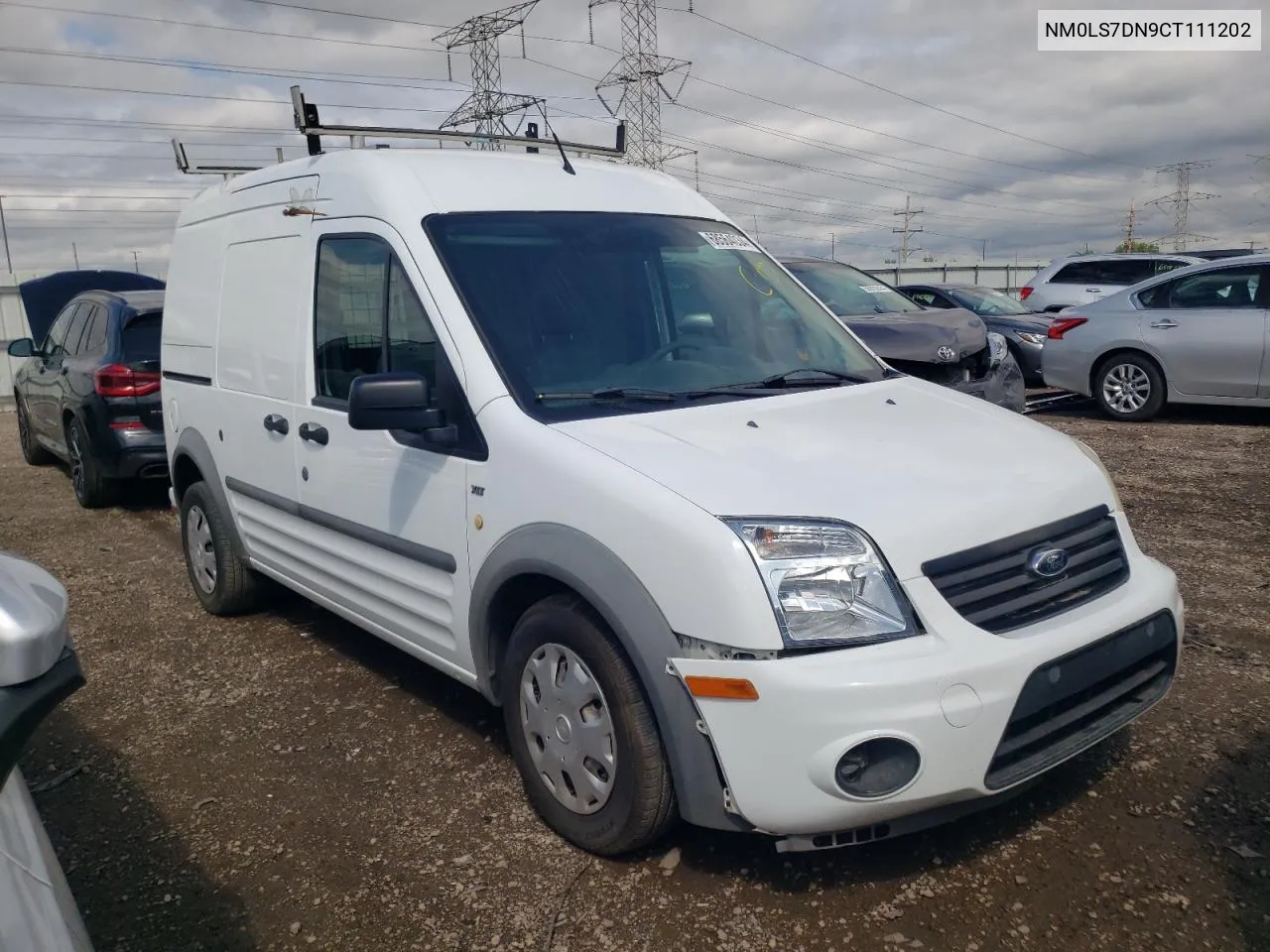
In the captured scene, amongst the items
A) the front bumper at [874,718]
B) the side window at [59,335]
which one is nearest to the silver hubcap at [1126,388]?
the front bumper at [874,718]

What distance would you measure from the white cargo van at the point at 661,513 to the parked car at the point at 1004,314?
8728 millimetres

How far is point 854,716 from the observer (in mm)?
2363

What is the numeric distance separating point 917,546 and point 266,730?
270cm

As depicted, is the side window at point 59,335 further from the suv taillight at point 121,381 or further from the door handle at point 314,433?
the door handle at point 314,433

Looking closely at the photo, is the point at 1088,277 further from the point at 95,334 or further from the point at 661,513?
the point at 661,513

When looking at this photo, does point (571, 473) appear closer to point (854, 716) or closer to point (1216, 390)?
point (854, 716)

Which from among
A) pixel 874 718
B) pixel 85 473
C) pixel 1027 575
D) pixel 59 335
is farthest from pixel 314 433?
pixel 59 335

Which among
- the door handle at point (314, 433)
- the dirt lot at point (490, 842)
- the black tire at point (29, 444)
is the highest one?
the door handle at point (314, 433)

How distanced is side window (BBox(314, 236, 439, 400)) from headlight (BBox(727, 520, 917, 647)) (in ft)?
4.55

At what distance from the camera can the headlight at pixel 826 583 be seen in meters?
2.43

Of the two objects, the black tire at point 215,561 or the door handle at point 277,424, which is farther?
the black tire at point 215,561

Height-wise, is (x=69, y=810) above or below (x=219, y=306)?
below

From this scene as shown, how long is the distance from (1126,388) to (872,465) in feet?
27.2

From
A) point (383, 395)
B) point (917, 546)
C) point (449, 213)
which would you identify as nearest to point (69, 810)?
point (383, 395)
